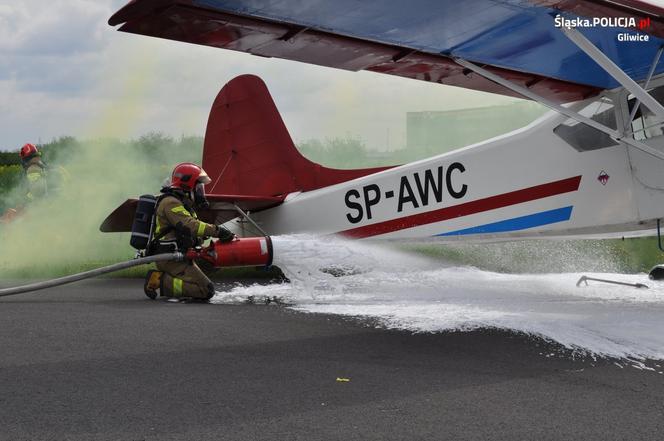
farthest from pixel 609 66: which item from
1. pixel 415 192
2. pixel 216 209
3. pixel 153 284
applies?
pixel 216 209

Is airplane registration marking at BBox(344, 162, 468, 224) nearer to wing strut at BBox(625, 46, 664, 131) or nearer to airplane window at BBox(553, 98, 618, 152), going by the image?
airplane window at BBox(553, 98, 618, 152)

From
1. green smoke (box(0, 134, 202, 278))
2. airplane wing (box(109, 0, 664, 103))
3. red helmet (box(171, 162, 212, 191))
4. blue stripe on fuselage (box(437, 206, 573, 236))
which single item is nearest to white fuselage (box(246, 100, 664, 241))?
blue stripe on fuselage (box(437, 206, 573, 236))

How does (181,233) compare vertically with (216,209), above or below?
below

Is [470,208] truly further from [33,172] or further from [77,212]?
[77,212]

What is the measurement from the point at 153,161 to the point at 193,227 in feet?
45.0

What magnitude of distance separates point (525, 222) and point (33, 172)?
934cm

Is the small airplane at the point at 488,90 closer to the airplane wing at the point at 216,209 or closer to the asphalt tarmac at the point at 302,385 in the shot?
the airplane wing at the point at 216,209

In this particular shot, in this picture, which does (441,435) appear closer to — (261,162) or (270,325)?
(270,325)

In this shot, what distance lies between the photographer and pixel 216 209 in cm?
965

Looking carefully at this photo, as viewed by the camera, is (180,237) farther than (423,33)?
Yes

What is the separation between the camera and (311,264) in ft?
29.3

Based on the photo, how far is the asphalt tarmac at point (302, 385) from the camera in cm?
324

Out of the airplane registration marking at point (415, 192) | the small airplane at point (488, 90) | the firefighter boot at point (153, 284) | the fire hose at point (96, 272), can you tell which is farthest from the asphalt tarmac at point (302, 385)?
the airplane registration marking at point (415, 192)

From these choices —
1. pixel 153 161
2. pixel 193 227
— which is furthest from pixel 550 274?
pixel 153 161
